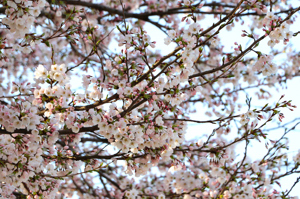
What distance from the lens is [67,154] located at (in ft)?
12.3

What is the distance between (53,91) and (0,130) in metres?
0.75

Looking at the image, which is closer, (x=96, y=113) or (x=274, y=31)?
(x=274, y=31)

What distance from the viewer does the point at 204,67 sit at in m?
7.66

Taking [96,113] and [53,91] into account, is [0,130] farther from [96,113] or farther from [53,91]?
[96,113]

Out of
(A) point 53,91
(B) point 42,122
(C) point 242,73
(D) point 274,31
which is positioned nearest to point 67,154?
(B) point 42,122

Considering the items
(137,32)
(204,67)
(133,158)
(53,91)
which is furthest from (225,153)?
(204,67)

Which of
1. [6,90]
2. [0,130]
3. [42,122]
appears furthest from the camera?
[6,90]

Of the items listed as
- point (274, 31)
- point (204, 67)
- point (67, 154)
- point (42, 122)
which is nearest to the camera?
point (274, 31)

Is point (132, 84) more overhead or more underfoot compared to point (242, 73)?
more underfoot

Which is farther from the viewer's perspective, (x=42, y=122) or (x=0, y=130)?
(x=42, y=122)

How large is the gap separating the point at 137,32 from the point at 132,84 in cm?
56

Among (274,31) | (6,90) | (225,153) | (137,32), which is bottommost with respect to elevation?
(225,153)

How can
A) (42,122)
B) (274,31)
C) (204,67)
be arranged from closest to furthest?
(274,31), (42,122), (204,67)

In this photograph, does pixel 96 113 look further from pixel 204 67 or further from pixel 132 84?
pixel 204 67
